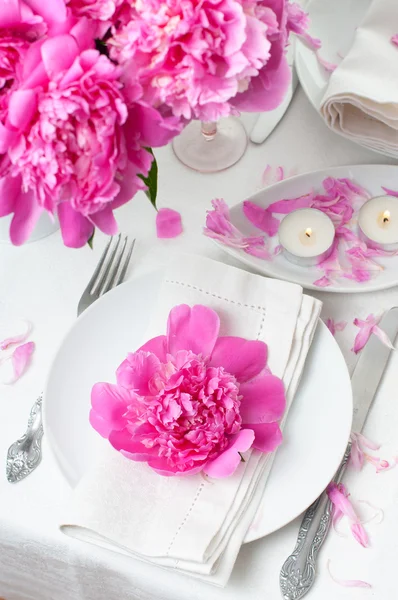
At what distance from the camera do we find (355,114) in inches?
31.4

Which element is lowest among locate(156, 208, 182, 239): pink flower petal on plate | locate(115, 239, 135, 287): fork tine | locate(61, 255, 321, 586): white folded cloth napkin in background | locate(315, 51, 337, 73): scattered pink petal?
locate(61, 255, 321, 586): white folded cloth napkin in background

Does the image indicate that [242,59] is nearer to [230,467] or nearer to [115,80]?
[115,80]

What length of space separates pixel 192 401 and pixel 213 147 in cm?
38

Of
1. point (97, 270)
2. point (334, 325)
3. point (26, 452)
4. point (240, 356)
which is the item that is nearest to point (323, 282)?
point (334, 325)

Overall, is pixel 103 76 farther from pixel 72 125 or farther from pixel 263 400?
pixel 263 400

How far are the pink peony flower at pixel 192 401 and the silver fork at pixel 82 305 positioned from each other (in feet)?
0.33

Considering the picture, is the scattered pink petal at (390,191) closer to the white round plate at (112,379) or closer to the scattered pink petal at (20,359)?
the white round plate at (112,379)

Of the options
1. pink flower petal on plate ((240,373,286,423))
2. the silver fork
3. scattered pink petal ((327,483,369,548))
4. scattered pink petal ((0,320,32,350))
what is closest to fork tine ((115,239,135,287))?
the silver fork

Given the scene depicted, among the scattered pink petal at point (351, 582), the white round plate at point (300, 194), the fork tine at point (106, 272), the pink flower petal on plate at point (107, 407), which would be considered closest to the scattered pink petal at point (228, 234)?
the white round plate at point (300, 194)

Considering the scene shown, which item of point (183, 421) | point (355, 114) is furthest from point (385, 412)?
point (355, 114)

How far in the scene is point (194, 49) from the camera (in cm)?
43

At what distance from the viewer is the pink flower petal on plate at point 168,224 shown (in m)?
0.83

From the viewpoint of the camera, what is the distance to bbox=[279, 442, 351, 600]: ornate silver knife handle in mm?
615

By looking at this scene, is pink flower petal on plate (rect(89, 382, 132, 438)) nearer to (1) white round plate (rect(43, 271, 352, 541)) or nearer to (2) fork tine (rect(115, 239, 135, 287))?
(1) white round plate (rect(43, 271, 352, 541))
